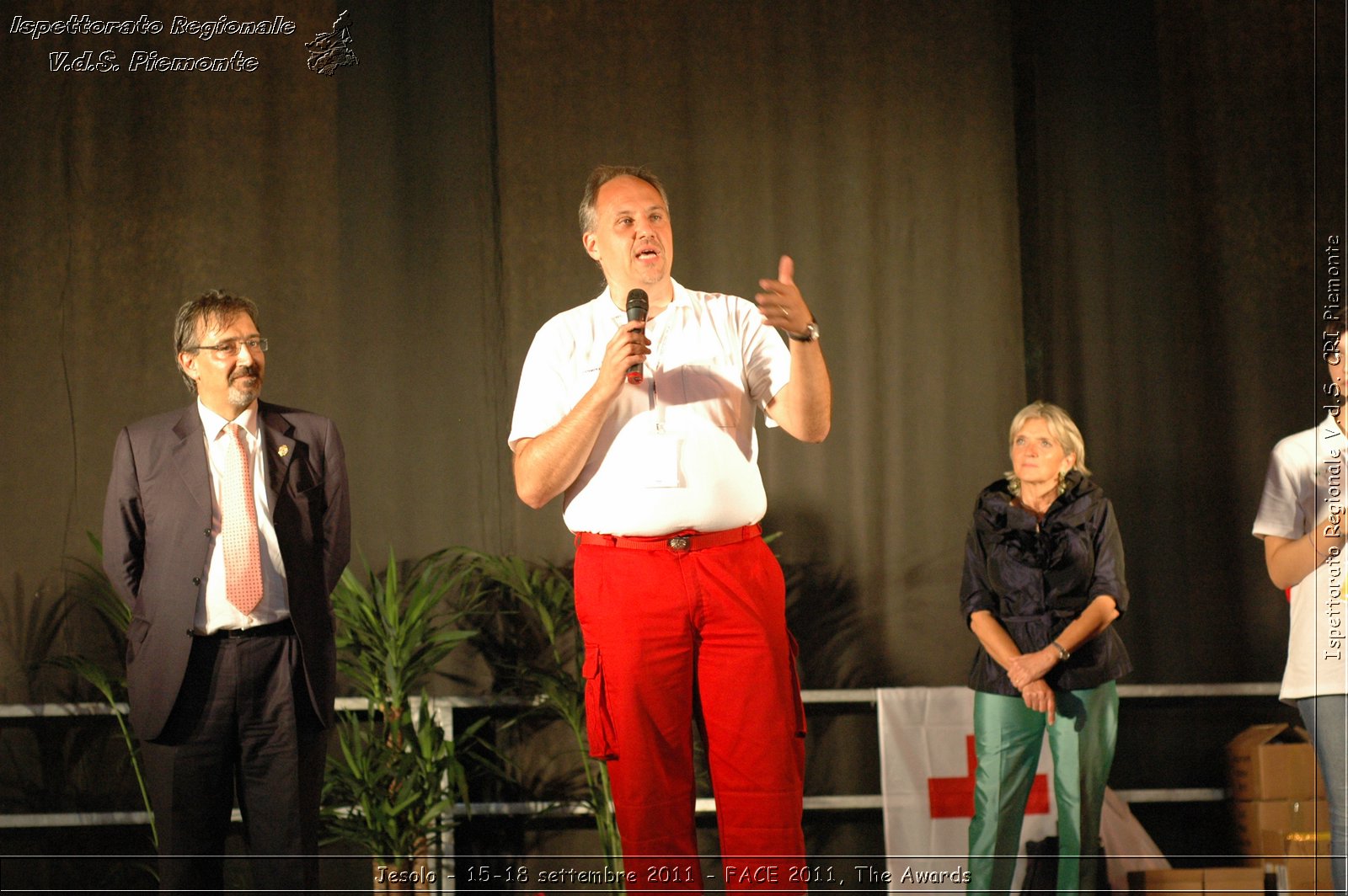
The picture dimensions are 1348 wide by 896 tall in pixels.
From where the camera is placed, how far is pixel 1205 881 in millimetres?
3770

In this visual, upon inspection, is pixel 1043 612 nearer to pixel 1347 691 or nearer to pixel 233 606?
pixel 1347 691

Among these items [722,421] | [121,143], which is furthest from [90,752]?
[722,421]

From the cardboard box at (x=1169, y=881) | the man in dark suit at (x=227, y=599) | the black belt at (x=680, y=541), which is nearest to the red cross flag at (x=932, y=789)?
the cardboard box at (x=1169, y=881)

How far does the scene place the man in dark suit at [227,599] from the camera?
118 inches

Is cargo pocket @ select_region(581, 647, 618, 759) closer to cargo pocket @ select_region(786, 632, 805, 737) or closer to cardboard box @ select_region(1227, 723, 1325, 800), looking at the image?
cargo pocket @ select_region(786, 632, 805, 737)

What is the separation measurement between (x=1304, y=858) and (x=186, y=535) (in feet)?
11.8

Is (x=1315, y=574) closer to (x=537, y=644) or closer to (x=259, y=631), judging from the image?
(x=537, y=644)

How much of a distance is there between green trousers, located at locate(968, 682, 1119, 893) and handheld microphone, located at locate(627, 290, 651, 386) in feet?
5.73

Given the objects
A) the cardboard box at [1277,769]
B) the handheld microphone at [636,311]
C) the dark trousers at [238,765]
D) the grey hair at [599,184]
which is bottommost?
the cardboard box at [1277,769]

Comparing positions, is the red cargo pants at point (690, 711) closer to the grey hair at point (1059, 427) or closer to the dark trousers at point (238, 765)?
the dark trousers at point (238, 765)

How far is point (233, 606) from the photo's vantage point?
3.06 m

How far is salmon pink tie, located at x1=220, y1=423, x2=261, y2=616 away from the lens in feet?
10.0

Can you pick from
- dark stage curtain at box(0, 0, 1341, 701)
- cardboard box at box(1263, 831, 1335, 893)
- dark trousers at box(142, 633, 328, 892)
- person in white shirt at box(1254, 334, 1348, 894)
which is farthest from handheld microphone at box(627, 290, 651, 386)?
cardboard box at box(1263, 831, 1335, 893)

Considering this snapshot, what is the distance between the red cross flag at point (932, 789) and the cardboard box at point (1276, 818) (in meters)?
0.68
